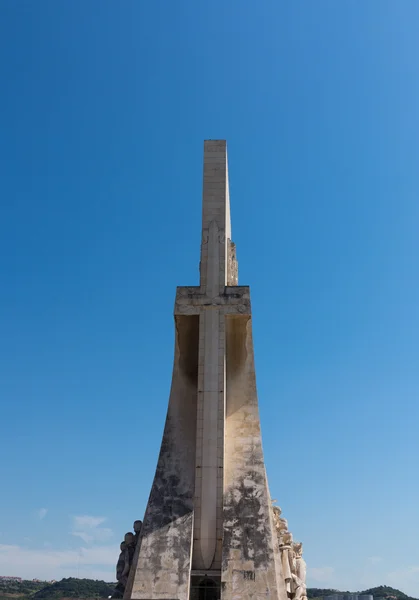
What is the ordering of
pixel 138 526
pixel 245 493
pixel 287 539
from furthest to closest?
pixel 138 526, pixel 287 539, pixel 245 493

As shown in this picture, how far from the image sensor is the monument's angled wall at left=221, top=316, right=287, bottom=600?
40.5ft

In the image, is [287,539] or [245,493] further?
[287,539]

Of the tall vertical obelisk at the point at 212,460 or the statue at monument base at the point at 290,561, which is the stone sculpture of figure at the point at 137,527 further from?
the statue at monument base at the point at 290,561

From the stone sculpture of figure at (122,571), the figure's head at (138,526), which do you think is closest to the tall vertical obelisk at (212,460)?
the stone sculpture of figure at (122,571)

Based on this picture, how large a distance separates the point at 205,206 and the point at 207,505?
756cm

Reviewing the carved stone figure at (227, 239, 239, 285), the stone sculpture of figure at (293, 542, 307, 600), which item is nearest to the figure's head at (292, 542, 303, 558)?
the stone sculpture of figure at (293, 542, 307, 600)

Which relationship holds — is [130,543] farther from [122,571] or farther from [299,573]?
[299,573]

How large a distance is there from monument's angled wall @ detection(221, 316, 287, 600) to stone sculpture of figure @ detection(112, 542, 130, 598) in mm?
2533

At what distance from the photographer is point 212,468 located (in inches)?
534

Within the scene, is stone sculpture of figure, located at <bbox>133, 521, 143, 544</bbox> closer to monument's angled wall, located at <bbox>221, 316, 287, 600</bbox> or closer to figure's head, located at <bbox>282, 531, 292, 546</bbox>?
monument's angled wall, located at <bbox>221, 316, 287, 600</bbox>

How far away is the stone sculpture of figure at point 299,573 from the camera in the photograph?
13.9m

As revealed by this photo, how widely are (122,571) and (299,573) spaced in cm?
410

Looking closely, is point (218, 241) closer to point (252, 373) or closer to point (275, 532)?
point (252, 373)

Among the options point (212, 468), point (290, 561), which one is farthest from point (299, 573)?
point (212, 468)
